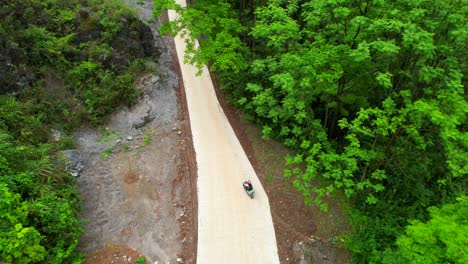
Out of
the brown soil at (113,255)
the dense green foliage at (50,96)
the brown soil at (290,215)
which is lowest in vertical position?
the brown soil at (113,255)

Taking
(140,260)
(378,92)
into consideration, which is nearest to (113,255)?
(140,260)

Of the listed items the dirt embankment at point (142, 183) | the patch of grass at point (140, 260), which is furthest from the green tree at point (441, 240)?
the patch of grass at point (140, 260)

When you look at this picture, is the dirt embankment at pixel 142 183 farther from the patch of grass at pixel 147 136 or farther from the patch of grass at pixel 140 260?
the patch of grass at pixel 140 260

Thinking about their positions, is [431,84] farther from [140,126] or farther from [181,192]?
[140,126]

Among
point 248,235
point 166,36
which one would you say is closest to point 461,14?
point 248,235

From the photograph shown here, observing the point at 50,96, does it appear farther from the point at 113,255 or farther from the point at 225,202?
the point at 225,202

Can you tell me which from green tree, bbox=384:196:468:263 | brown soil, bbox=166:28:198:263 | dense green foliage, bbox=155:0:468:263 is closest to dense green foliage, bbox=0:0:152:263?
brown soil, bbox=166:28:198:263
